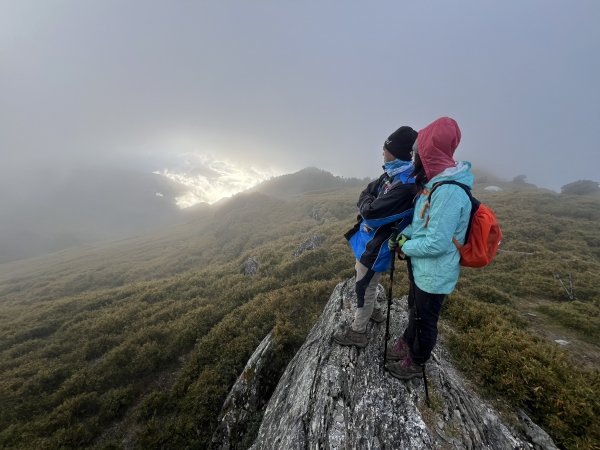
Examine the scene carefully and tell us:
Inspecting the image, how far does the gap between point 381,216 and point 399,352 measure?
313 cm

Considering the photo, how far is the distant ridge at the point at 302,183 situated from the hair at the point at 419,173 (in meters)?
84.1

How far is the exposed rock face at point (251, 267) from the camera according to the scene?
2036 cm

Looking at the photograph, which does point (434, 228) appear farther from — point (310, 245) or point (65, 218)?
point (65, 218)

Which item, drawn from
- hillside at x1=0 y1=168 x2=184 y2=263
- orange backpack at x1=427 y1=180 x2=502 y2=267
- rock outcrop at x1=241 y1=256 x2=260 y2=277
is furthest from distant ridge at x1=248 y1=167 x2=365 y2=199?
orange backpack at x1=427 y1=180 x2=502 y2=267

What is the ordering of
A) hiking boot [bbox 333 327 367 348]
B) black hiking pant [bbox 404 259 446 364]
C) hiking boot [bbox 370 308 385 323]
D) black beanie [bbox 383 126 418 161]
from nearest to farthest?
1. black hiking pant [bbox 404 259 446 364]
2. black beanie [bbox 383 126 418 161]
3. hiking boot [bbox 333 327 367 348]
4. hiking boot [bbox 370 308 385 323]

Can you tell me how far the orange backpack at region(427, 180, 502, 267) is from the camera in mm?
4090

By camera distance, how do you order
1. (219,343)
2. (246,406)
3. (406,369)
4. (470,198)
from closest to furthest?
(470,198) → (406,369) → (246,406) → (219,343)

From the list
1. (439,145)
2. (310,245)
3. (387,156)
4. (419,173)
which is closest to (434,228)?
(419,173)

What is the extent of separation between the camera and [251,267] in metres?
21.0

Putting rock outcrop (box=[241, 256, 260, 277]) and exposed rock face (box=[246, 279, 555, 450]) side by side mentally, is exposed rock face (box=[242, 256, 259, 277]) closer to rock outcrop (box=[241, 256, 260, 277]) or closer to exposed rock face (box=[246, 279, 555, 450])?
rock outcrop (box=[241, 256, 260, 277])

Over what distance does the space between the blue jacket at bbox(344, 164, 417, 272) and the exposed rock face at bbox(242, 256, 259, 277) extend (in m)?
15.3

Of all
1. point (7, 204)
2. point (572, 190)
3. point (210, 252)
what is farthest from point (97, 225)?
point (572, 190)

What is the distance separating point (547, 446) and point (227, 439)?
7.24m

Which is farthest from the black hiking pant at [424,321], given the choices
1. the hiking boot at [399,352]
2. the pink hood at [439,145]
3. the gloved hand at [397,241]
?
the pink hood at [439,145]
